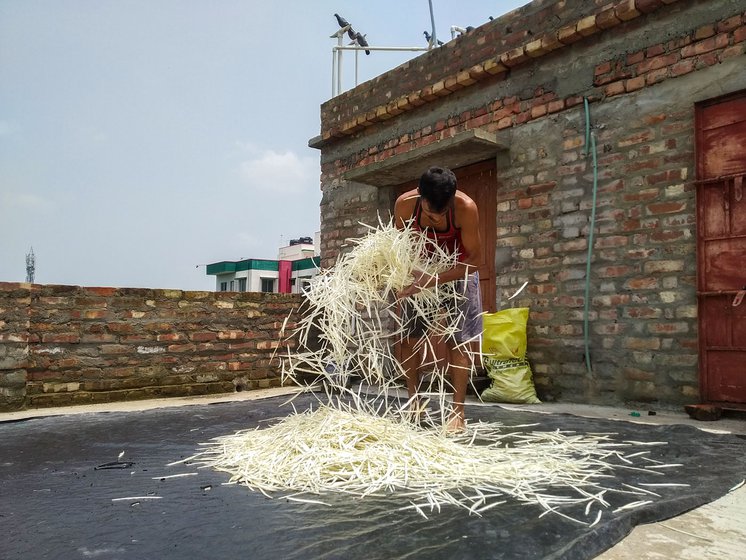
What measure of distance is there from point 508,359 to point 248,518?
2.98 m

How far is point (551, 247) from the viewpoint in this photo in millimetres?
4285

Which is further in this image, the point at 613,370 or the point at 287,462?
the point at 613,370

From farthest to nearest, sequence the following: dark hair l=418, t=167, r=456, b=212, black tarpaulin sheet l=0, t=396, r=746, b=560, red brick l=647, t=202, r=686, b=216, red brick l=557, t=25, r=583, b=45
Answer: red brick l=557, t=25, r=583, b=45 → red brick l=647, t=202, r=686, b=216 → dark hair l=418, t=167, r=456, b=212 → black tarpaulin sheet l=0, t=396, r=746, b=560

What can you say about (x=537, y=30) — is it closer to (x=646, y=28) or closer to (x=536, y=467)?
(x=646, y=28)

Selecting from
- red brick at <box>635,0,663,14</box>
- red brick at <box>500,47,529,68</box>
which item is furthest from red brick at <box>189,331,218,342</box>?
red brick at <box>635,0,663,14</box>

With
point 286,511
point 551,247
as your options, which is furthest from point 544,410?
point 286,511

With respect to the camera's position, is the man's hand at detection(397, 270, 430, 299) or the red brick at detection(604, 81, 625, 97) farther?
the red brick at detection(604, 81, 625, 97)

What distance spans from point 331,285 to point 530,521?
146 centimetres

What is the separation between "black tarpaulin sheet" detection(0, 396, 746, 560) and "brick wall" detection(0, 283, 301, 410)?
2002mm

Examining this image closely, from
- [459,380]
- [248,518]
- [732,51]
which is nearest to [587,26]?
[732,51]

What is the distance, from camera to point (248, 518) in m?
Result: 1.59

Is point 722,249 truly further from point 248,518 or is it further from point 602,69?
point 248,518

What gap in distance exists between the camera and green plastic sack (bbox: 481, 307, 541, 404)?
4.14m

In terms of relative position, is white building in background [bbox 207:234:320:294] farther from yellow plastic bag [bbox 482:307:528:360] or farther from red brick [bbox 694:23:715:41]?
red brick [bbox 694:23:715:41]
